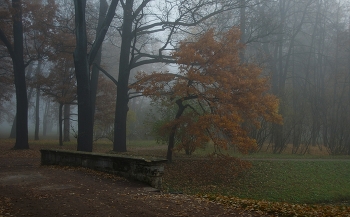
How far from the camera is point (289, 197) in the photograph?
48.8 ft

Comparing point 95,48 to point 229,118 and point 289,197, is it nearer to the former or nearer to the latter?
point 229,118

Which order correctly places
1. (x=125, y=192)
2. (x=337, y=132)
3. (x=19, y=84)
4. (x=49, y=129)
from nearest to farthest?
(x=125, y=192) < (x=19, y=84) < (x=337, y=132) < (x=49, y=129)

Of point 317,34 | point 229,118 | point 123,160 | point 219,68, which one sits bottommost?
point 123,160

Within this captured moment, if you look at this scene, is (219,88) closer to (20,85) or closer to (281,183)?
(281,183)

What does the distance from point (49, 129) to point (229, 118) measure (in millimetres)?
67995

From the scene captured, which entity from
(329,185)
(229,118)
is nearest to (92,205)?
(229,118)

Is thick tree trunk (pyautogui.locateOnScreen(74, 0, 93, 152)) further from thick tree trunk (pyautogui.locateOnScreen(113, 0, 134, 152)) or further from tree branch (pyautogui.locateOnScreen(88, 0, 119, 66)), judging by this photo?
thick tree trunk (pyautogui.locateOnScreen(113, 0, 134, 152))

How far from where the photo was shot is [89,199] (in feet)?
26.2

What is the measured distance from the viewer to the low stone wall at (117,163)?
32.8 feet

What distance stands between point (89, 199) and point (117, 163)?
3.34 m

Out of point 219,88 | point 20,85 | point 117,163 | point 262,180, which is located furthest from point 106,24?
point 262,180

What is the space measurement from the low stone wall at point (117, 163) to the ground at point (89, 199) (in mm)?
264

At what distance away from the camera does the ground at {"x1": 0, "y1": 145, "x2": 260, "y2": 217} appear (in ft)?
22.8

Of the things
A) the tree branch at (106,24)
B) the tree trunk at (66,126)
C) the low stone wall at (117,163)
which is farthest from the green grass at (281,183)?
the tree trunk at (66,126)
